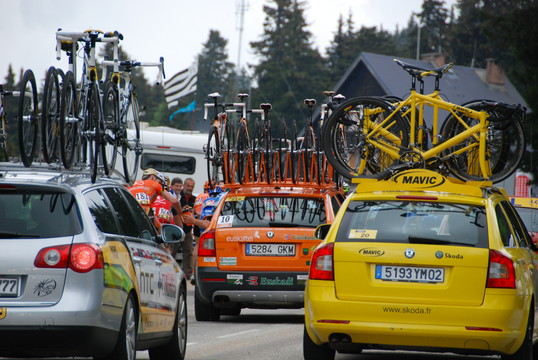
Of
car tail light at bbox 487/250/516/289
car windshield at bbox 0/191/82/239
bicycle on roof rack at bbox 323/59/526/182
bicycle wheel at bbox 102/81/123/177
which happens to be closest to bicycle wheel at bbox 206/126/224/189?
bicycle wheel at bbox 102/81/123/177

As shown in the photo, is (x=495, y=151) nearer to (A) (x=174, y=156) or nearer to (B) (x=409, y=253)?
(B) (x=409, y=253)

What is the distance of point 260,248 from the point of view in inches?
588

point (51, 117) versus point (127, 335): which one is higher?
point (51, 117)

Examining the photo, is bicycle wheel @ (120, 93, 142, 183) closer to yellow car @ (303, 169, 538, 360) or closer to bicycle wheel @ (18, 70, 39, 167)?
bicycle wheel @ (18, 70, 39, 167)

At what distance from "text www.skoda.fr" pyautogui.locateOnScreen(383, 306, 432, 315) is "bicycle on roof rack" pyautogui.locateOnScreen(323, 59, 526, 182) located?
342 cm

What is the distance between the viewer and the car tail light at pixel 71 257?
805 cm

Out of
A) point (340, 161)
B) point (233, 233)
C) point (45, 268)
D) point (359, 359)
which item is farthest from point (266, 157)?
point (45, 268)

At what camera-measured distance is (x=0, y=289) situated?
8023 millimetres

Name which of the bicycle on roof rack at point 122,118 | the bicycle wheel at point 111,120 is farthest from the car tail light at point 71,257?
the bicycle wheel at point 111,120

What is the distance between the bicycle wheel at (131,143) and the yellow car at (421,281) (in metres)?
4.74

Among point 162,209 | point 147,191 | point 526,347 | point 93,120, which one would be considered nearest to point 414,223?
point 526,347

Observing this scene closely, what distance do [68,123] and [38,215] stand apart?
3.98m

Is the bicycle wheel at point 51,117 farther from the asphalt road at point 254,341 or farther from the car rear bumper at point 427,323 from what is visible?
the car rear bumper at point 427,323

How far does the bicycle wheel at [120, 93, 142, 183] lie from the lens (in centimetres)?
1404
